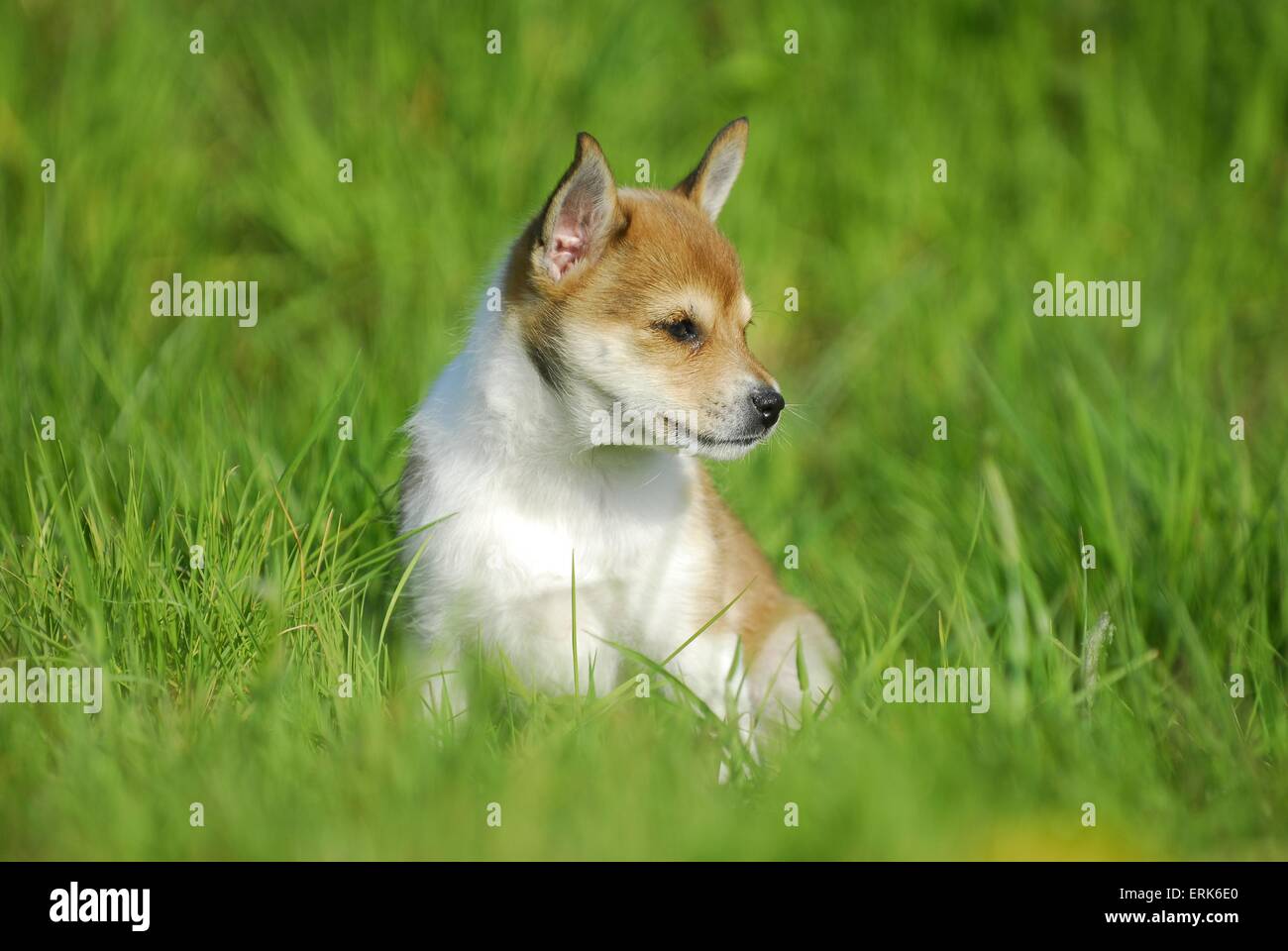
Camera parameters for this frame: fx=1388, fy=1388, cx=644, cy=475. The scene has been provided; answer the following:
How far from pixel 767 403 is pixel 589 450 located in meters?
0.63

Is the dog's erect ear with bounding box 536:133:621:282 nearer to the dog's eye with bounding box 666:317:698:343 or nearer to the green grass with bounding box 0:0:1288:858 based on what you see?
the dog's eye with bounding box 666:317:698:343

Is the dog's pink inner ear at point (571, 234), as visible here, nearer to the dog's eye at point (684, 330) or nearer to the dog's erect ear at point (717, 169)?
the dog's eye at point (684, 330)

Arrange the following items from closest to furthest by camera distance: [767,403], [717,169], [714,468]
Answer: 1. [767,403]
2. [717,169]
3. [714,468]

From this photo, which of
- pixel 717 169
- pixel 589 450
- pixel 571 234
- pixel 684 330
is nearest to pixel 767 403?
pixel 684 330

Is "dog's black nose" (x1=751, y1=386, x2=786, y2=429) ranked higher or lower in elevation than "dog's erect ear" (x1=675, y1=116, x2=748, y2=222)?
lower

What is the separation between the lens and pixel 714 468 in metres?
6.70

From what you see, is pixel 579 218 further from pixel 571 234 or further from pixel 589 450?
pixel 589 450

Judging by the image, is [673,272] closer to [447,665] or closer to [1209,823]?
[447,665]

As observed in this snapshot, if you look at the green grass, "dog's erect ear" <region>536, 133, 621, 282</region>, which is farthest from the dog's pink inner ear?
the green grass

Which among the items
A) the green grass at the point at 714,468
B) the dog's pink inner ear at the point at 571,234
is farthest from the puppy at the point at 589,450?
the green grass at the point at 714,468

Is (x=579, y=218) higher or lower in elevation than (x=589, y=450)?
higher

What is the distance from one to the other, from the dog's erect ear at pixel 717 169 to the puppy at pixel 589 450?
1.14ft

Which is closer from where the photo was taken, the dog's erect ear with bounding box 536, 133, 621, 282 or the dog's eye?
the dog's erect ear with bounding box 536, 133, 621, 282

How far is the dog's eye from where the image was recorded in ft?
15.0
